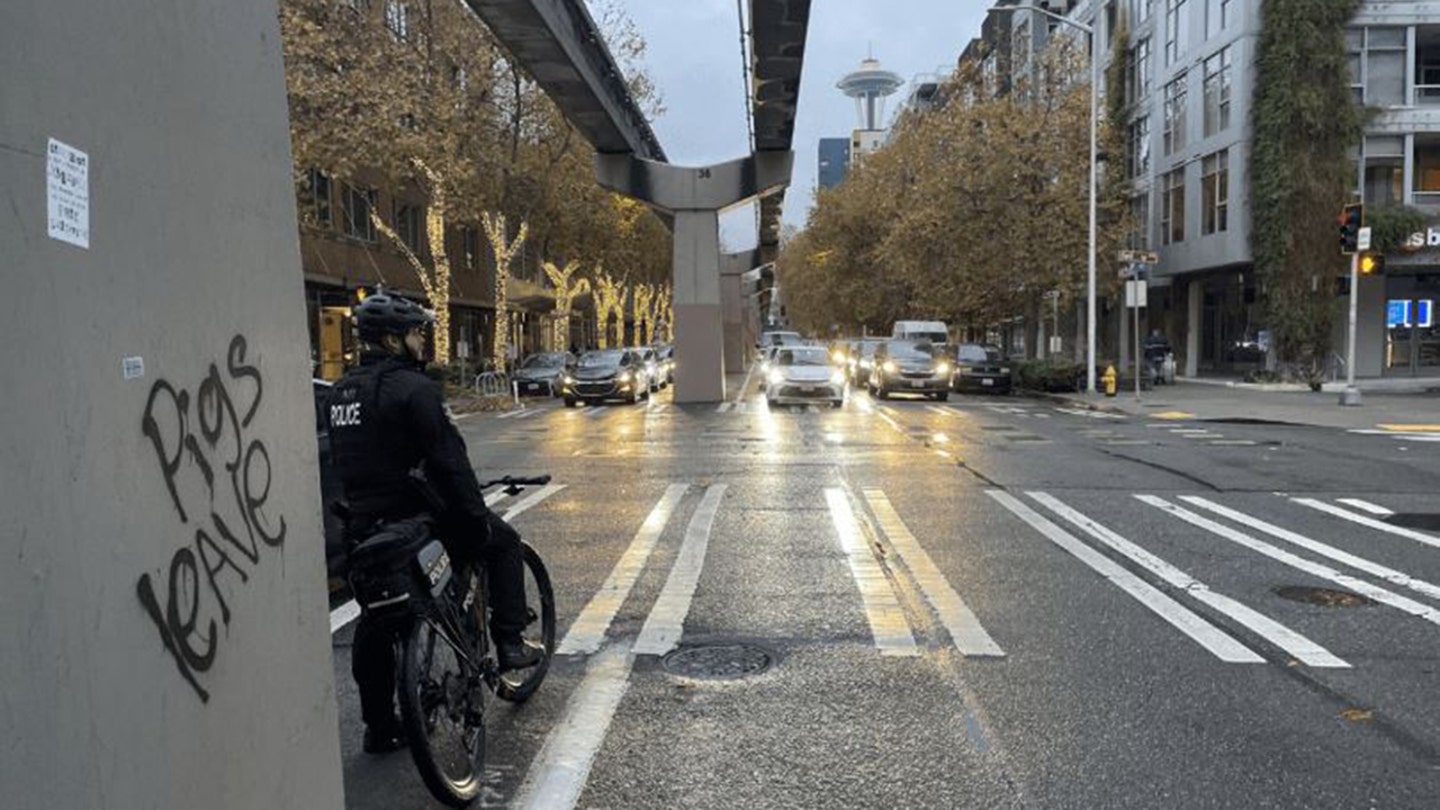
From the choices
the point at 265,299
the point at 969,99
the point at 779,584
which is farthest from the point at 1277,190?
the point at 265,299

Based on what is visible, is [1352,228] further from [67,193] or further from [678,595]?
[67,193]

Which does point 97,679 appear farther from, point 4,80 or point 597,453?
point 597,453

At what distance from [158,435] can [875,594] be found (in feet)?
17.8

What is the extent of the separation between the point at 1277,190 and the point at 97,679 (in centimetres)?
3363

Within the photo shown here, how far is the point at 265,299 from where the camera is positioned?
2898 mm

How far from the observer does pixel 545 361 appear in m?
34.8

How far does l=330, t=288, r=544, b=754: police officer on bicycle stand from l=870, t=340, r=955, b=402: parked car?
25884 mm

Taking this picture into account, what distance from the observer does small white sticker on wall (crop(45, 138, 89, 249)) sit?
2.03 metres

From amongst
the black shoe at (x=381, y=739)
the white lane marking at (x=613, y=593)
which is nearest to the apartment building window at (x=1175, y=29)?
the white lane marking at (x=613, y=593)

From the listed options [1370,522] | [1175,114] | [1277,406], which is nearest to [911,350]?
[1277,406]

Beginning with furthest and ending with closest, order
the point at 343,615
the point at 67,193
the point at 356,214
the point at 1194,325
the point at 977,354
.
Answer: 1. the point at 356,214
2. the point at 1194,325
3. the point at 977,354
4. the point at 343,615
5. the point at 67,193

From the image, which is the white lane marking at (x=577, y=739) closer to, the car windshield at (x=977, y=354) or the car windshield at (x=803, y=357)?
the car windshield at (x=803, y=357)

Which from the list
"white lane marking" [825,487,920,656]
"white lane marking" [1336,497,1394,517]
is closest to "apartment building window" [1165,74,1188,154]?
"white lane marking" [1336,497,1394,517]

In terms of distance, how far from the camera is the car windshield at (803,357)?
88.6 feet
